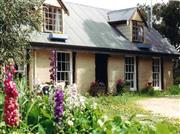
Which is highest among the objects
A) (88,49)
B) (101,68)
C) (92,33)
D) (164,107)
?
(92,33)

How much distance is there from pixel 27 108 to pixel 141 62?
66.8 feet

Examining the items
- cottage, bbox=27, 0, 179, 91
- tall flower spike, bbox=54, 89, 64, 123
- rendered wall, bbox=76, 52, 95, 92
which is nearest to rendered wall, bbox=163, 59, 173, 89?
cottage, bbox=27, 0, 179, 91

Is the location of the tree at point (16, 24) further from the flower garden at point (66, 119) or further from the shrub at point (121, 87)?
the shrub at point (121, 87)

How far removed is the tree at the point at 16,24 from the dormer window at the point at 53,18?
17.5ft

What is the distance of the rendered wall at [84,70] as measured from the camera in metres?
22.1

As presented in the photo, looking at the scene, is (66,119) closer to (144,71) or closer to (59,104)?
(59,104)

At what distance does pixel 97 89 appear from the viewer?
2236 centimetres

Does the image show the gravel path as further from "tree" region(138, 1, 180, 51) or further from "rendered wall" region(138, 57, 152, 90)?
"tree" region(138, 1, 180, 51)

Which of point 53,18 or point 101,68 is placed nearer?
point 53,18

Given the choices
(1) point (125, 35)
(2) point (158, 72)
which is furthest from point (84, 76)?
(2) point (158, 72)

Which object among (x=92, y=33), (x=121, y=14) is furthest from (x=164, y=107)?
(x=121, y=14)

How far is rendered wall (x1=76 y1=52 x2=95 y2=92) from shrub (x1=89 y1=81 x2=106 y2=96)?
0.26 m

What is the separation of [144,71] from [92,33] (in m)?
4.47

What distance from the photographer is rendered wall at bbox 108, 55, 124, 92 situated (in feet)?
78.8
